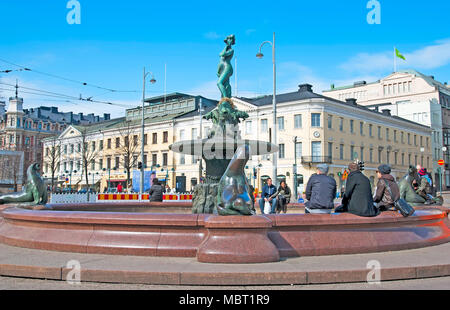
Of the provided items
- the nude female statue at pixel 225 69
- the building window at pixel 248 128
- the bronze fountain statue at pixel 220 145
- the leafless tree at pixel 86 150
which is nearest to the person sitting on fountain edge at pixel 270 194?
the bronze fountain statue at pixel 220 145

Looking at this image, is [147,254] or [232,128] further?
[232,128]

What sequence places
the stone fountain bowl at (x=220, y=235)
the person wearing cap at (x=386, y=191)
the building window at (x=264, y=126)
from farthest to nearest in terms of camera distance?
the building window at (x=264, y=126)
the person wearing cap at (x=386, y=191)
the stone fountain bowl at (x=220, y=235)

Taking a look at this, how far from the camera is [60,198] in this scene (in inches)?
1043

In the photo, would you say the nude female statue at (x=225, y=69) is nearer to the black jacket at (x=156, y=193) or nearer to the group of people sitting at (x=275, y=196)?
the group of people sitting at (x=275, y=196)

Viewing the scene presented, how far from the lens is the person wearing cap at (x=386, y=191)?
8695mm

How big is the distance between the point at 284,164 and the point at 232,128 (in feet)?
130

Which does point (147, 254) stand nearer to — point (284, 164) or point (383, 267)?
point (383, 267)

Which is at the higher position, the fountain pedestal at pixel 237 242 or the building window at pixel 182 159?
the building window at pixel 182 159

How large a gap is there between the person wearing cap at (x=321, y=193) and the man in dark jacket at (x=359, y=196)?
71 cm

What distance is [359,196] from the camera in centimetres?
822

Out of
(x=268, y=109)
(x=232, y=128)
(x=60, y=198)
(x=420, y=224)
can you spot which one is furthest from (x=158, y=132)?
(x=420, y=224)

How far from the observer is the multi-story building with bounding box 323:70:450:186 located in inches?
2849

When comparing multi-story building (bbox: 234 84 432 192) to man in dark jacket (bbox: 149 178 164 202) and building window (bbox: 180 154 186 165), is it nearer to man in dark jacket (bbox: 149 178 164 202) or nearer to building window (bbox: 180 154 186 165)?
building window (bbox: 180 154 186 165)

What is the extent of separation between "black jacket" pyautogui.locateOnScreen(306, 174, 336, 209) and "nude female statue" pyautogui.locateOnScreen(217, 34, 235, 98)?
229 inches
